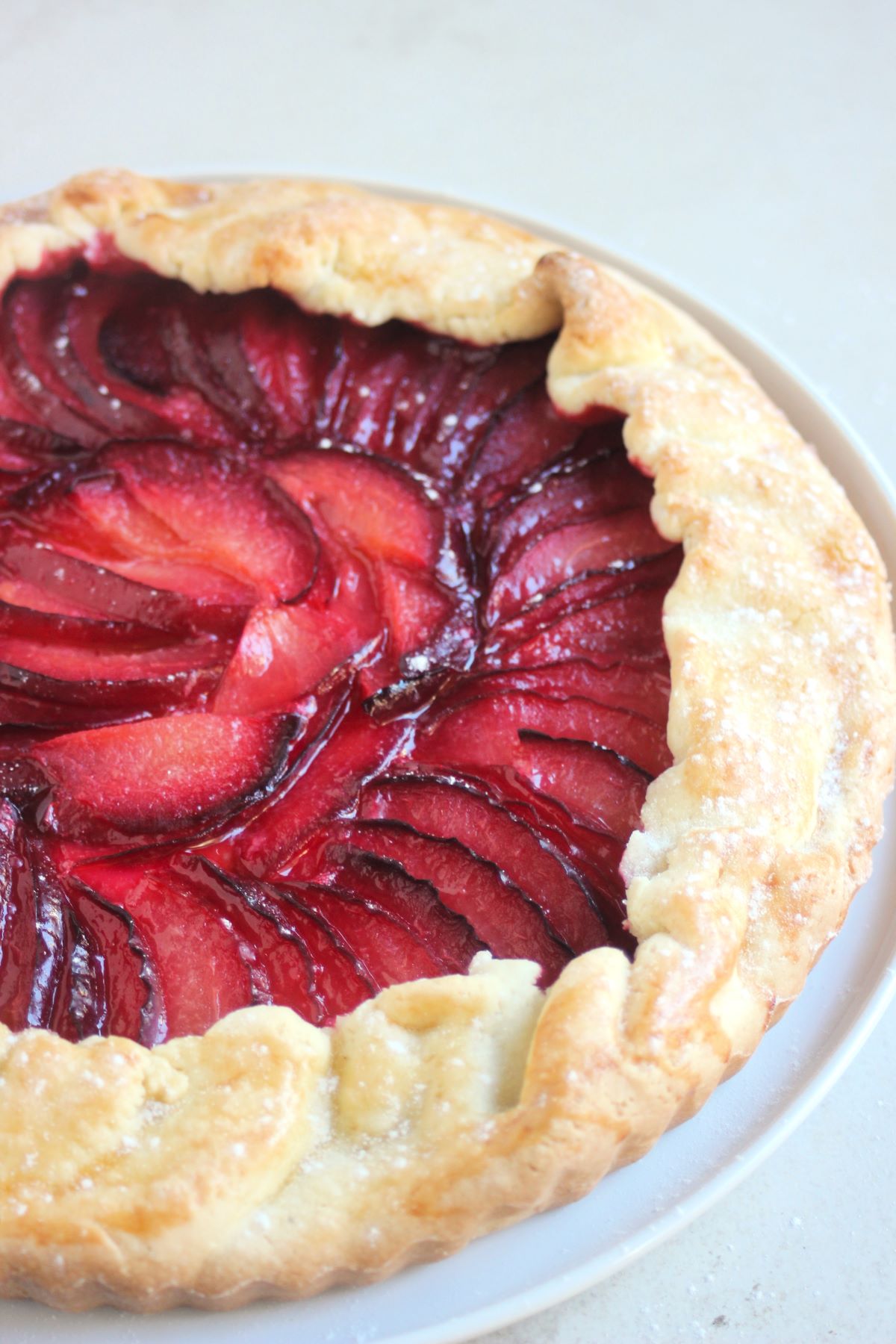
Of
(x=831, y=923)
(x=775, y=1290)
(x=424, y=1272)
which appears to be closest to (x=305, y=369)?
(x=831, y=923)

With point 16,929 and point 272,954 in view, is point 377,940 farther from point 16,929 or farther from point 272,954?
point 16,929

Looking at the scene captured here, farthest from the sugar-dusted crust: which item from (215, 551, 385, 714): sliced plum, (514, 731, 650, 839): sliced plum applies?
(215, 551, 385, 714): sliced plum

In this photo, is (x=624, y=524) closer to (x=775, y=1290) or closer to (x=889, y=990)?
(x=889, y=990)

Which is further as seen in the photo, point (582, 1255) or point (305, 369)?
point (305, 369)

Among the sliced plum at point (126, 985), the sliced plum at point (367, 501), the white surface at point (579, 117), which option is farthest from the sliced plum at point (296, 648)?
the white surface at point (579, 117)

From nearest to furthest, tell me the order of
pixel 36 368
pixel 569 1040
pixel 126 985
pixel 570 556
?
pixel 569 1040 → pixel 126 985 → pixel 570 556 → pixel 36 368

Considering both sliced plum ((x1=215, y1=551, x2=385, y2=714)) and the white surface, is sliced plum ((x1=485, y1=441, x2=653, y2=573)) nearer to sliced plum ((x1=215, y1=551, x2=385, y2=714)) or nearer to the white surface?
sliced plum ((x1=215, y1=551, x2=385, y2=714))

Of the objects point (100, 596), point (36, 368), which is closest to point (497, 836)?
point (100, 596)
